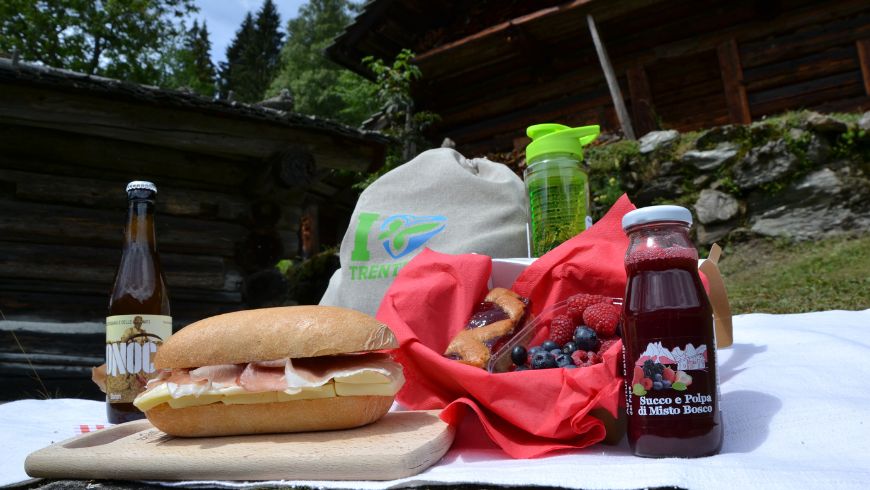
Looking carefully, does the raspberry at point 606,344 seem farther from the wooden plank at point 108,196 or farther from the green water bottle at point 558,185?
the wooden plank at point 108,196

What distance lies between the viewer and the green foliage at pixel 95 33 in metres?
20.0

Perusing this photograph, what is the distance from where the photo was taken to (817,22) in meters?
7.50

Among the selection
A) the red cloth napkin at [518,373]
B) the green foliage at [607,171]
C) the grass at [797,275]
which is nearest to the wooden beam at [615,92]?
the green foliage at [607,171]

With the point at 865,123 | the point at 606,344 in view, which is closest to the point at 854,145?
the point at 865,123

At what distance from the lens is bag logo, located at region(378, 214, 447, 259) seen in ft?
8.04

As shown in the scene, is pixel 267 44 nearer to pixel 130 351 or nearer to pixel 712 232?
pixel 712 232

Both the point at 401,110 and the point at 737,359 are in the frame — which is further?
the point at 401,110

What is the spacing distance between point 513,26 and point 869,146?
14.5 ft

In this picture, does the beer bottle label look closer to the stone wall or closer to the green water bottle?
the green water bottle

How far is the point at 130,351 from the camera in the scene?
183 cm

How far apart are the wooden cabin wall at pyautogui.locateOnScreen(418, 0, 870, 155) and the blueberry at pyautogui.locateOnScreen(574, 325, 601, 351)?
7.33m

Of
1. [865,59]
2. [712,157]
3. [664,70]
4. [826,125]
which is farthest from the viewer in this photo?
[664,70]

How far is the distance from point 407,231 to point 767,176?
4.91m

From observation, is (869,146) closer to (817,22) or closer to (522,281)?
(817,22)
